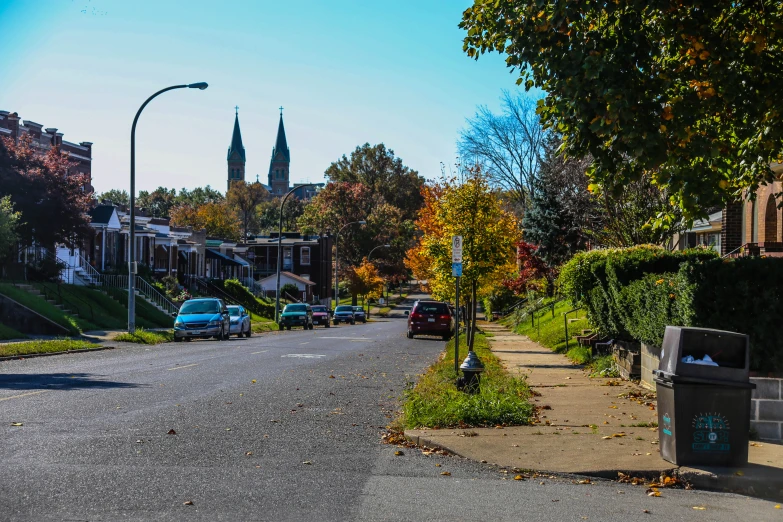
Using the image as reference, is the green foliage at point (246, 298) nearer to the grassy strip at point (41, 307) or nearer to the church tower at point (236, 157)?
the grassy strip at point (41, 307)

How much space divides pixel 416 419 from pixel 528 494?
3.72 meters

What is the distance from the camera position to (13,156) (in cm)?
4081

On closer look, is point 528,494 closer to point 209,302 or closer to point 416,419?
point 416,419

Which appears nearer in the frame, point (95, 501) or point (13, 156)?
point (95, 501)

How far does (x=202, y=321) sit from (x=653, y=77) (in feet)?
82.0

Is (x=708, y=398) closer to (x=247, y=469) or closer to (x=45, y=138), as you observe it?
(x=247, y=469)

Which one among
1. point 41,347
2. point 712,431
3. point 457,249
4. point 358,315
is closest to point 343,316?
point 358,315

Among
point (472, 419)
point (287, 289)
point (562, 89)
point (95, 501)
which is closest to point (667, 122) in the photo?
point (562, 89)

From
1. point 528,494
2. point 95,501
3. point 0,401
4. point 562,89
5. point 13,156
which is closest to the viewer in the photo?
point 95,501

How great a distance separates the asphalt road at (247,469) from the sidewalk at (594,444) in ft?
0.95

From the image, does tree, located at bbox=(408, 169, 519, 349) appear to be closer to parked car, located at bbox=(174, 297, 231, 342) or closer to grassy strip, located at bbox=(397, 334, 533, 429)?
parked car, located at bbox=(174, 297, 231, 342)

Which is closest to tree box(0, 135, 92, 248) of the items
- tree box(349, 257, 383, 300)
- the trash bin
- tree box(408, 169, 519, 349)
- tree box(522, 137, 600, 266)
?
tree box(408, 169, 519, 349)

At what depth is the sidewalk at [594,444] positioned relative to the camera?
8.78 m

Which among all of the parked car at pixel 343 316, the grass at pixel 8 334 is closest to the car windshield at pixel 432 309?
the grass at pixel 8 334
